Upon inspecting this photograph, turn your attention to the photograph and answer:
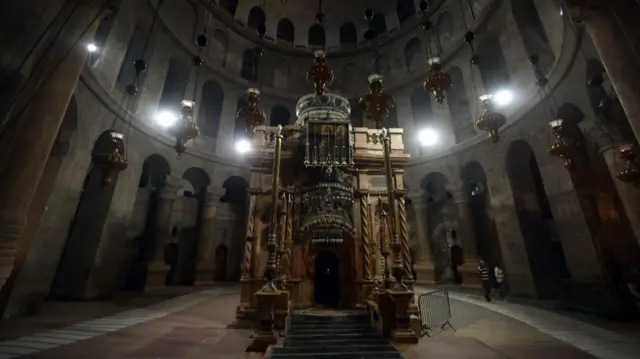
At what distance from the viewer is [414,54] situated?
61.4ft

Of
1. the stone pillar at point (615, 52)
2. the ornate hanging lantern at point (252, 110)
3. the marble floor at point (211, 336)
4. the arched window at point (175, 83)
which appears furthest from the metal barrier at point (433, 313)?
the arched window at point (175, 83)

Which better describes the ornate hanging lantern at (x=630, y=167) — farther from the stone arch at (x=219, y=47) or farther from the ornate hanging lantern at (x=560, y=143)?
the stone arch at (x=219, y=47)

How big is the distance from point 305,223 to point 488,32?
42.8 ft

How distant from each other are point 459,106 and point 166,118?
15.9 meters

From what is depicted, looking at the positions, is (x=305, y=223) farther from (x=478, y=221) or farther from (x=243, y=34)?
(x=243, y=34)

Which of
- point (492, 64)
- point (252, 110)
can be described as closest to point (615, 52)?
point (252, 110)

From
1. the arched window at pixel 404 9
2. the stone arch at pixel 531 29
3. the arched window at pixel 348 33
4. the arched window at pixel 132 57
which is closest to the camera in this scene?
the stone arch at pixel 531 29

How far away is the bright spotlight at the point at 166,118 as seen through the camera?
14.5m

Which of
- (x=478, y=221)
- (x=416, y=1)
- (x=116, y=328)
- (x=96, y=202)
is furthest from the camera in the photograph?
(x=416, y=1)

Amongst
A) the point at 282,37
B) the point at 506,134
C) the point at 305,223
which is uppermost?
the point at 282,37

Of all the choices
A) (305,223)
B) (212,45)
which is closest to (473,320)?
(305,223)

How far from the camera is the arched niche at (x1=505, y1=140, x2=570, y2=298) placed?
1138cm

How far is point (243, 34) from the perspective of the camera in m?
19.1

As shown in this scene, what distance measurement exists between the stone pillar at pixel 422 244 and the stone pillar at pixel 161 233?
509 inches
